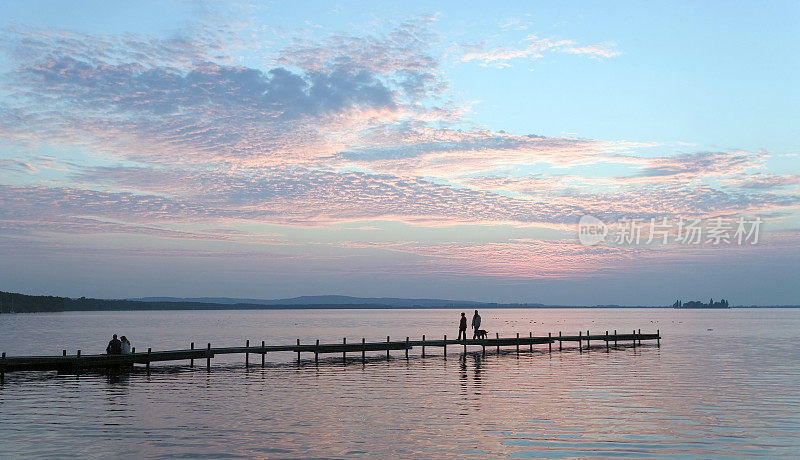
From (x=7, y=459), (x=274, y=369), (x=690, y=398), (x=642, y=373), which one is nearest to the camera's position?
(x=7, y=459)

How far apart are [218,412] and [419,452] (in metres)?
10.7

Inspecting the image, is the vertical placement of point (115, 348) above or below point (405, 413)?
above


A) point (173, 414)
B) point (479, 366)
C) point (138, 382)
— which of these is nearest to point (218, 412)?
point (173, 414)

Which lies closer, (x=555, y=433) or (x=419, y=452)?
(x=419, y=452)

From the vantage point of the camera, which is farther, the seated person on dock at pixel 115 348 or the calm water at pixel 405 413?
the seated person on dock at pixel 115 348

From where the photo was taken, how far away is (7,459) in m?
19.3

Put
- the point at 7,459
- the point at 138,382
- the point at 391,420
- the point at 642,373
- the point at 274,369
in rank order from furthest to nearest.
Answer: the point at 274,369, the point at 642,373, the point at 138,382, the point at 391,420, the point at 7,459

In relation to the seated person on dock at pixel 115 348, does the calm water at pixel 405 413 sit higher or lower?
lower

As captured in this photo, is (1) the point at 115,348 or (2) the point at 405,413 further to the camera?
(1) the point at 115,348

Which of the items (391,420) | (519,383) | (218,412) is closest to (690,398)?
(519,383)

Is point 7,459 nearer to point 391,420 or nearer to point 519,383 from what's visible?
point 391,420

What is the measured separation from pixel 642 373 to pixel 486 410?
20.1 metres

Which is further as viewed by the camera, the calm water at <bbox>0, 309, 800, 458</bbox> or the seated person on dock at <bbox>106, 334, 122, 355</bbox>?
the seated person on dock at <bbox>106, 334, 122, 355</bbox>

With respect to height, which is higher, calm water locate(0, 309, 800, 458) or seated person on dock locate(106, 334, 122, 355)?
seated person on dock locate(106, 334, 122, 355)
